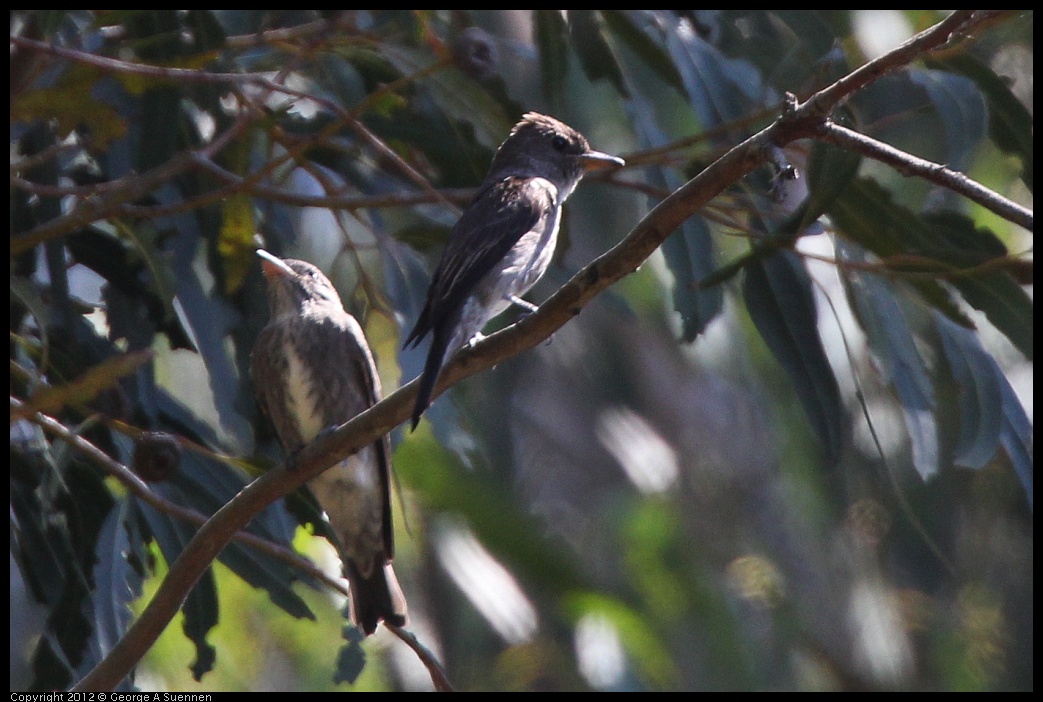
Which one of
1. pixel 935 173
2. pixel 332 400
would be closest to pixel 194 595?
pixel 332 400

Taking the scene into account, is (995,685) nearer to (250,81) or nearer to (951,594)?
(951,594)

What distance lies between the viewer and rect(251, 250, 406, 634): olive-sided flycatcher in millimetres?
3711

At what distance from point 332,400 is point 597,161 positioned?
1.05 meters

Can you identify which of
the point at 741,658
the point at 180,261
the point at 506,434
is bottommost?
the point at 741,658

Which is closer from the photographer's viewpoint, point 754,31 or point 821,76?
point 821,76

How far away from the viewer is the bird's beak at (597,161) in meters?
3.76

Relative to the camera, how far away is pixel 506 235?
346cm

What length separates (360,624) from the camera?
3539mm

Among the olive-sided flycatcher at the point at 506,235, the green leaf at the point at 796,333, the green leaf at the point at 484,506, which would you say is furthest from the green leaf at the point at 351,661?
the green leaf at the point at 484,506

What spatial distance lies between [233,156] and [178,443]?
3.43 ft

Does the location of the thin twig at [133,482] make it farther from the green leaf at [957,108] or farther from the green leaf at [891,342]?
the green leaf at [957,108]

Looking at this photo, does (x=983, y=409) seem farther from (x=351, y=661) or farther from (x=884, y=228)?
(x=351, y=661)

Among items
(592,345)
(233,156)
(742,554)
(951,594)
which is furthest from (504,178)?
(951,594)

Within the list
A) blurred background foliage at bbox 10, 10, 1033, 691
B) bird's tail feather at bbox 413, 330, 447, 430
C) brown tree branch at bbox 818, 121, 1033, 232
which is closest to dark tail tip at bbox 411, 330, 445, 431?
bird's tail feather at bbox 413, 330, 447, 430
